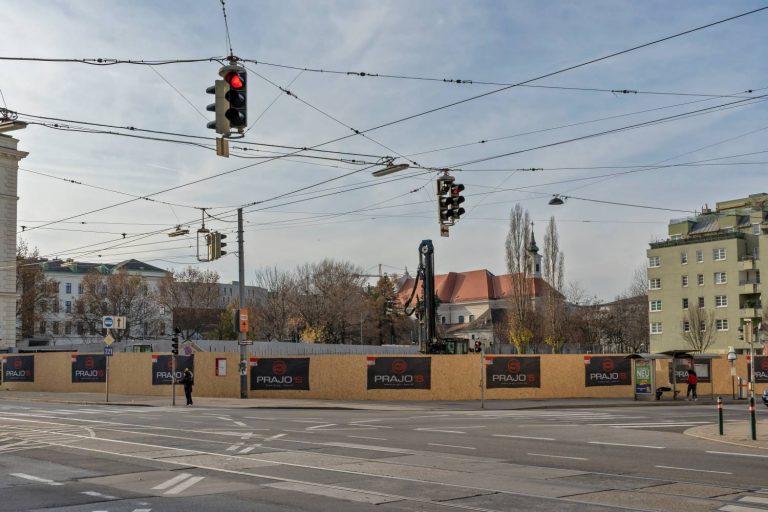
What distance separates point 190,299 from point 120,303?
29.8 ft

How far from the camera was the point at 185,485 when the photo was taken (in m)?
12.8

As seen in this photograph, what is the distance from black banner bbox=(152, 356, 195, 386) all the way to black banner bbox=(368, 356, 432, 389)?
11.1 metres

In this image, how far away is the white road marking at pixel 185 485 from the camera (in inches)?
481

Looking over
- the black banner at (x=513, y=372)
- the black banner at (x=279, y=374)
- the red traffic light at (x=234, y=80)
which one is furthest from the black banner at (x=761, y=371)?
the red traffic light at (x=234, y=80)

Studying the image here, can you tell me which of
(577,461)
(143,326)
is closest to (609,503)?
(577,461)

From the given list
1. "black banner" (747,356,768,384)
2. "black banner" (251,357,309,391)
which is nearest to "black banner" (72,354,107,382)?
"black banner" (251,357,309,391)

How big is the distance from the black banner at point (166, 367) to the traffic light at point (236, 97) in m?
33.2

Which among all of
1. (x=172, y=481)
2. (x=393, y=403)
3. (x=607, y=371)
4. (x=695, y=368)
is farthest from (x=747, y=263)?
(x=172, y=481)

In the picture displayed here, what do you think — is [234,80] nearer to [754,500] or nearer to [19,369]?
[754,500]

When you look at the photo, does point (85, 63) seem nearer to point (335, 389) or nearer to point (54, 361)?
point (335, 389)

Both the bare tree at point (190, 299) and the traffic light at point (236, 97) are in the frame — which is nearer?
the traffic light at point (236, 97)

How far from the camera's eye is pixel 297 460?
16031 mm

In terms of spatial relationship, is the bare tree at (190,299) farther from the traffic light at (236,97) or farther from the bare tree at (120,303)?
the traffic light at (236,97)

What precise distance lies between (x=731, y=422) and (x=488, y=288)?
11725cm
